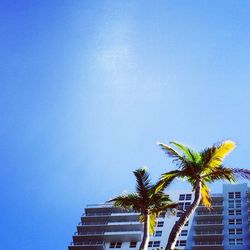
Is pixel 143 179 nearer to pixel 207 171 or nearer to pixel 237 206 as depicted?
pixel 207 171

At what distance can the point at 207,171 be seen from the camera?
2627 centimetres

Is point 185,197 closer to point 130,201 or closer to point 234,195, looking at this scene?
point 234,195

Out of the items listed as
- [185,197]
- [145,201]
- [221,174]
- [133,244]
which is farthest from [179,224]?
[185,197]

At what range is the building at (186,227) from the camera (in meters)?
73.6

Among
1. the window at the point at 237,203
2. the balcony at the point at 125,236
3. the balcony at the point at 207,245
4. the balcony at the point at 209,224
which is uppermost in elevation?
the window at the point at 237,203

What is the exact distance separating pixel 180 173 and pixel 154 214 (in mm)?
4142

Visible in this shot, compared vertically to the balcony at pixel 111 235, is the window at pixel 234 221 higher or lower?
higher

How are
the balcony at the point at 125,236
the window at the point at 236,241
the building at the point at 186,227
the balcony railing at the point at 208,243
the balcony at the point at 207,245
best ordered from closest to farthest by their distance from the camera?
1. the balcony at the point at 207,245
2. the window at the point at 236,241
3. the balcony railing at the point at 208,243
4. the building at the point at 186,227
5. the balcony at the point at 125,236

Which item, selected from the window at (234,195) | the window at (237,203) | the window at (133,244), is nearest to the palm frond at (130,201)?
the window at (133,244)

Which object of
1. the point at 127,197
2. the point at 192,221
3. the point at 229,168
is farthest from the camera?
the point at 192,221

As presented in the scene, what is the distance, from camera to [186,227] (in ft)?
251

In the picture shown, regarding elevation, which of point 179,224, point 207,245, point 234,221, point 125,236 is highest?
point 234,221

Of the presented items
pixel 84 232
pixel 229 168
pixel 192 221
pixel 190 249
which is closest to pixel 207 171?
pixel 229 168

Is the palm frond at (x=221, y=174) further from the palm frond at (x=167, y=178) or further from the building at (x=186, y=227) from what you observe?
the building at (x=186, y=227)
